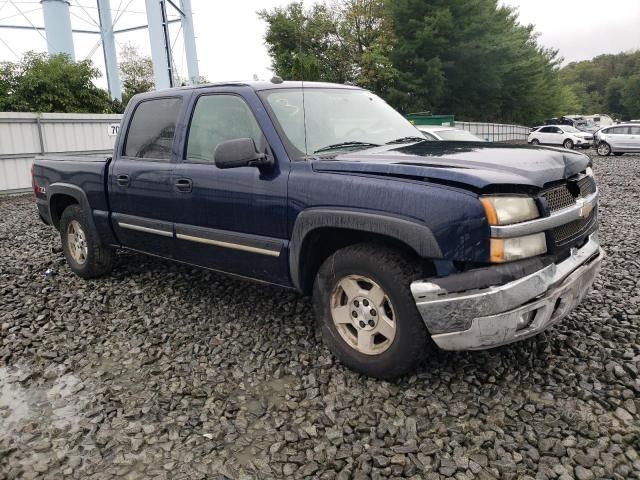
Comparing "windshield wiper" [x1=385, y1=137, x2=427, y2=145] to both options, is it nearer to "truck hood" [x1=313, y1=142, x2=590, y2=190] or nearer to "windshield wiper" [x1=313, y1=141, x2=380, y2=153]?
"windshield wiper" [x1=313, y1=141, x2=380, y2=153]

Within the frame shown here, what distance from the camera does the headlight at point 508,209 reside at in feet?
8.40

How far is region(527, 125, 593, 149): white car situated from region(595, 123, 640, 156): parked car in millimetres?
4950

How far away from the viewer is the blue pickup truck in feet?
8.66

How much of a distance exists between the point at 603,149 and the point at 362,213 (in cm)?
2391

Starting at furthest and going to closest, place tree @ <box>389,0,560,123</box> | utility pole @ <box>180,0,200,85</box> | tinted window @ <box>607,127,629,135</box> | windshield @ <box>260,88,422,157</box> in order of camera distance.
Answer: tree @ <box>389,0,560,123</box> → utility pole @ <box>180,0,200,85</box> → tinted window @ <box>607,127,629,135</box> → windshield @ <box>260,88,422,157</box>

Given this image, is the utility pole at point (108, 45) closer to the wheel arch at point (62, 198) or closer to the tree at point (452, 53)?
the tree at point (452, 53)

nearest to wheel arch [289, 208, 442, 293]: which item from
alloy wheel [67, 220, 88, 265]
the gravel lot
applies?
the gravel lot

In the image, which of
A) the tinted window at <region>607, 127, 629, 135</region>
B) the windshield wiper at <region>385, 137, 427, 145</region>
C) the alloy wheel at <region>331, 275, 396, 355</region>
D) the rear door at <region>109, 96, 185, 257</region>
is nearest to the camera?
the alloy wheel at <region>331, 275, 396, 355</region>

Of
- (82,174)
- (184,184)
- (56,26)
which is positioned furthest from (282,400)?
(56,26)

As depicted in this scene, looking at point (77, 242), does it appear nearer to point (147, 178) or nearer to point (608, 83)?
point (147, 178)

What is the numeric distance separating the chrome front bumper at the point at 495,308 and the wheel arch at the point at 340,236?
9.6 inches

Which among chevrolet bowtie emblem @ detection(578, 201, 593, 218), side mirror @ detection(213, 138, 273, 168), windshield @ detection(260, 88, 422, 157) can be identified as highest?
windshield @ detection(260, 88, 422, 157)

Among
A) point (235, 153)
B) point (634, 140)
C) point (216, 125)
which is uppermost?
point (216, 125)

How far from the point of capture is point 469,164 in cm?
284
